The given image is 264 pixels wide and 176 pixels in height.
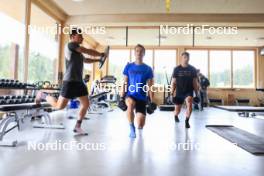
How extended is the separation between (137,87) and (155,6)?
452cm

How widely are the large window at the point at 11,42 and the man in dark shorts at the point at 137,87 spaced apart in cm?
375

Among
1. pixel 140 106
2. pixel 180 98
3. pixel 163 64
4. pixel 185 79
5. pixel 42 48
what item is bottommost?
pixel 140 106

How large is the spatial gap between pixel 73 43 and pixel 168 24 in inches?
218

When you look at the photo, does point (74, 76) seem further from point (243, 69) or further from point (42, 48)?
point (243, 69)

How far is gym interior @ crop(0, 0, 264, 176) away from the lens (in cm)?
225

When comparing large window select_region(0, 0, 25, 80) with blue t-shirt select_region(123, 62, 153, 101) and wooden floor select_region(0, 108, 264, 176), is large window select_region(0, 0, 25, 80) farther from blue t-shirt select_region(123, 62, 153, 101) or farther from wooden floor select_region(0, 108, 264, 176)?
blue t-shirt select_region(123, 62, 153, 101)

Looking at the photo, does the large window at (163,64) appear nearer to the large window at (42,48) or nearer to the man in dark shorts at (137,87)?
the large window at (42,48)

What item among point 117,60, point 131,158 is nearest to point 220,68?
point 117,60

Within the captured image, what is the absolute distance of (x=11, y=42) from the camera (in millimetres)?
5867

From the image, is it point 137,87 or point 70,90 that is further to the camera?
point 137,87

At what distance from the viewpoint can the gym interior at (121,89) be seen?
2.25 m

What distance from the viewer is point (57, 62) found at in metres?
8.02

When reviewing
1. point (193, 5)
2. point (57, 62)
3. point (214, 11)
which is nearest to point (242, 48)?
point (214, 11)

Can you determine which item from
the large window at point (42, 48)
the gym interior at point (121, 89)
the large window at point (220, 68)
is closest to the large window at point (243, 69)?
the gym interior at point (121, 89)
